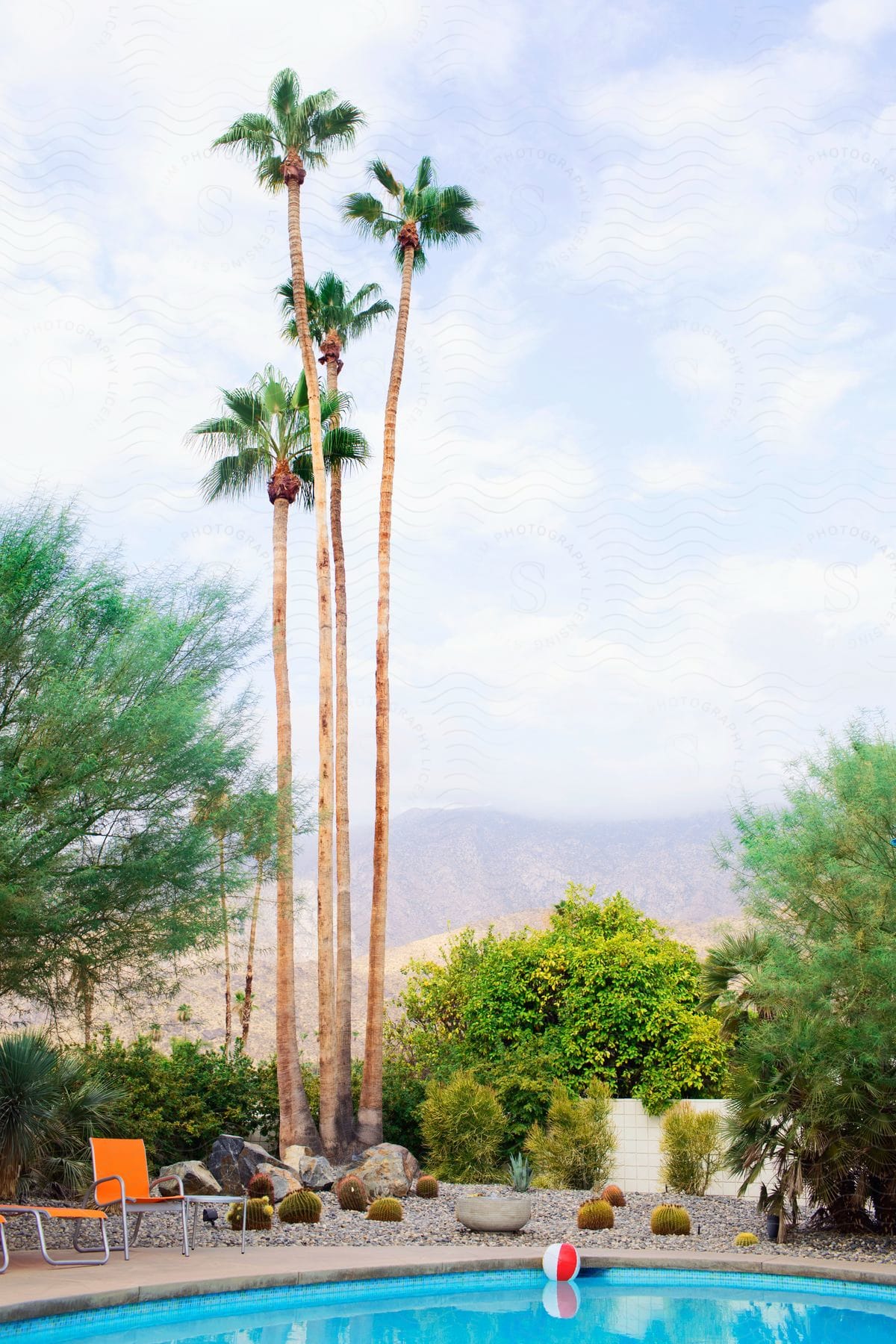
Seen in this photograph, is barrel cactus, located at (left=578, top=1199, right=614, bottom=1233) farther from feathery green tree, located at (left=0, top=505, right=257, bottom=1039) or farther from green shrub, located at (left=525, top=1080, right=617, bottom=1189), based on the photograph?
feathery green tree, located at (left=0, top=505, right=257, bottom=1039)

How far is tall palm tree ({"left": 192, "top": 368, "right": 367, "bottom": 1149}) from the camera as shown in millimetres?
17703

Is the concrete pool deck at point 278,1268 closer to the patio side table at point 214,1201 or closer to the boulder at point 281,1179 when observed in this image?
the patio side table at point 214,1201

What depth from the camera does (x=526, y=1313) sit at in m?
9.66

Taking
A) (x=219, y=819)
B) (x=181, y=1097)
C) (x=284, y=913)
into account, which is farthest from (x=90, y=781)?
(x=284, y=913)

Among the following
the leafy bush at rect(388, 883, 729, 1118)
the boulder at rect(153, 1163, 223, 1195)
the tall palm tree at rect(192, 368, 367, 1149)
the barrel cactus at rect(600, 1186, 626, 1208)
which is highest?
the tall palm tree at rect(192, 368, 367, 1149)

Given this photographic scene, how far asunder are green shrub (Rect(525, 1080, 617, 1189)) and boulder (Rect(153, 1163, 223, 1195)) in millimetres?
4795

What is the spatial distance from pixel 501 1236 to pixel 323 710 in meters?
8.90

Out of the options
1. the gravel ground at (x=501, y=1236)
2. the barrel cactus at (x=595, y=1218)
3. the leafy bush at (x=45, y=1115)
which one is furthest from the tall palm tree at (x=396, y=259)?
the barrel cactus at (x=595, y=1218)

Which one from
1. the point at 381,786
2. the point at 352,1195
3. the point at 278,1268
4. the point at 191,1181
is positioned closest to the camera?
the point at 278,1268

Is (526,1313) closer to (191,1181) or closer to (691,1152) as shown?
(191,1181)

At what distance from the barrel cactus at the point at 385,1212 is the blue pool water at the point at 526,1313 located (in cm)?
251

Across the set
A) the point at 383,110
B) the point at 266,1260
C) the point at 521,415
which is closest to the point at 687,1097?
the point at 266,1260

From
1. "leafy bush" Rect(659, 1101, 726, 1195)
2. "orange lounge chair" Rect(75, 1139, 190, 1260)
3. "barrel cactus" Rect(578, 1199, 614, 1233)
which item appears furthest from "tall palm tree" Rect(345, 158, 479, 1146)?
"orange lounge chair" Rect(75, 1139, 190, 1260)

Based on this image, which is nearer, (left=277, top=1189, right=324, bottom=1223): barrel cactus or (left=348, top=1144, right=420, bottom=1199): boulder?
(left=277, top=1189, right=324, bottom=1223): barrel cactus
